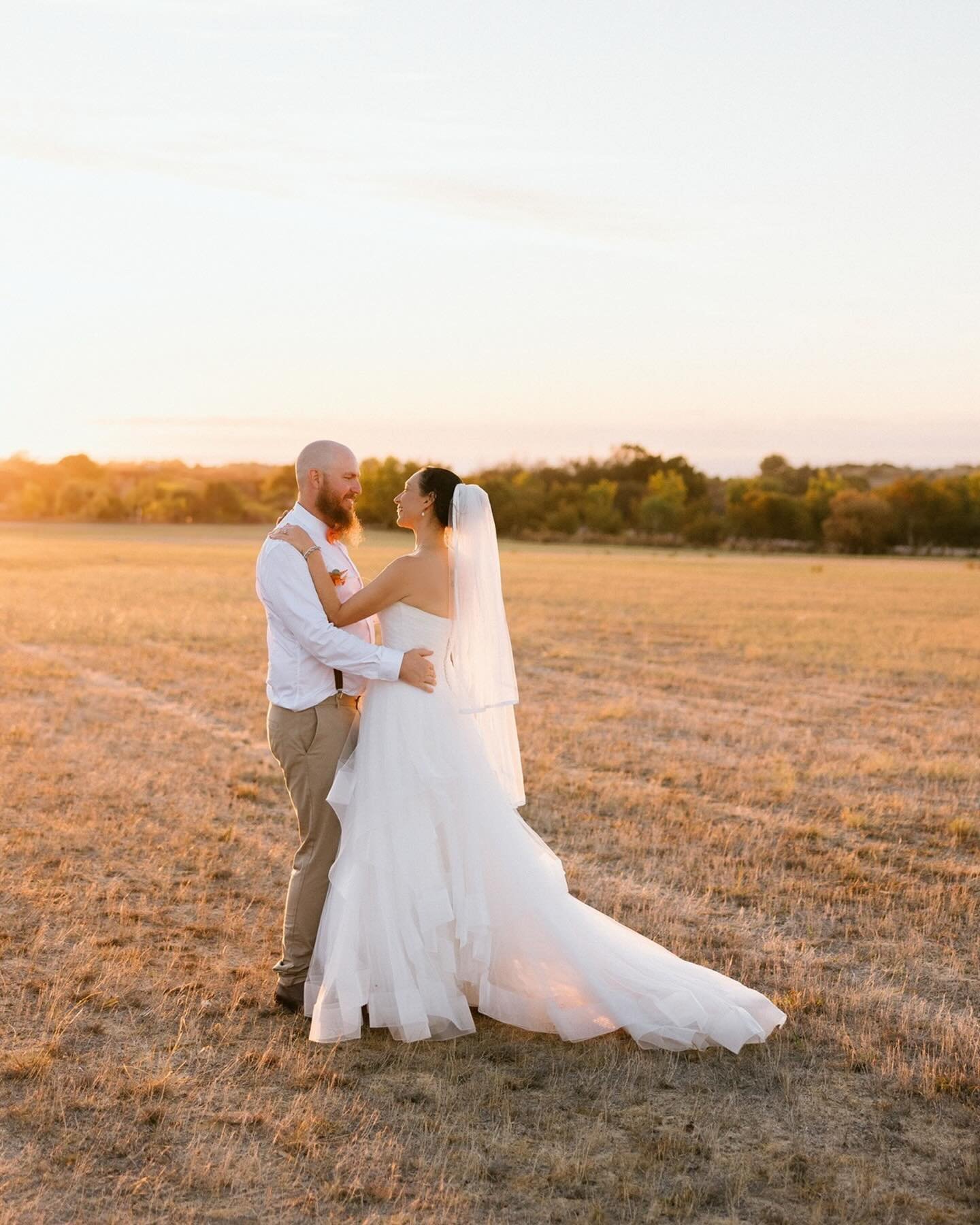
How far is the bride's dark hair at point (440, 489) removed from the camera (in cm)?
597

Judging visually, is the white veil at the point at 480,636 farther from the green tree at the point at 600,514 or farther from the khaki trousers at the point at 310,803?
the green tree at the point at 600,514

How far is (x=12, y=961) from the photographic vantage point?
21.9ft

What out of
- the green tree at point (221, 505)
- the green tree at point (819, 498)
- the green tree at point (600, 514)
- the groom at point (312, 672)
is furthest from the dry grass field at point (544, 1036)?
the green tree at point (600, 514)

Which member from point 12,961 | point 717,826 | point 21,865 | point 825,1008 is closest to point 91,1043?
point 12,961

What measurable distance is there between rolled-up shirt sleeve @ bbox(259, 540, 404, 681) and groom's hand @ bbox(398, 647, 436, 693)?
0.12ft

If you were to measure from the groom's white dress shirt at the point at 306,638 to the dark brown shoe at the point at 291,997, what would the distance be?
1.43m

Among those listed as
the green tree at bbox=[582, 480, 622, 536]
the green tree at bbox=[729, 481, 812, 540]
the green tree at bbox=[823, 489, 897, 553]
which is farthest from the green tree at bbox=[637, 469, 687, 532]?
the green tree at bbox=[823, 489, 897, 553]

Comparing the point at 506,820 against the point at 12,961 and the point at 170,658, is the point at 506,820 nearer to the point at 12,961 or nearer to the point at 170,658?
the point at 12,961

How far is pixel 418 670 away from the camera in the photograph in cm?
593

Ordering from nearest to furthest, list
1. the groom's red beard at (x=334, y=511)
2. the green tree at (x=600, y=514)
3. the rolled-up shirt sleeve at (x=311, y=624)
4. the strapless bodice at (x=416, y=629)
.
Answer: the rolled-up shirt sleeve at (x=311, y=624) → the groom's red beard at (x=334, y=511) → the strapless bodice at (x=416, y=629) → the green tree at (x=600, y=514)

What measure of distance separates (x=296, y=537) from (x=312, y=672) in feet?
2.26

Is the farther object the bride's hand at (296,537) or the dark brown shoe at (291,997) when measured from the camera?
the dark brown shoe at (291,997)

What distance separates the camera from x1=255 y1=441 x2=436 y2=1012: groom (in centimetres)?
586

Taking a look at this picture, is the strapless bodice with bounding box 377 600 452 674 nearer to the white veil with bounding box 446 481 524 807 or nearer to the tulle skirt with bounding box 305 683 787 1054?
the white veil with bounding box 446 481 524 807
